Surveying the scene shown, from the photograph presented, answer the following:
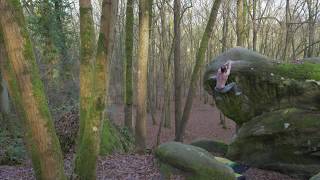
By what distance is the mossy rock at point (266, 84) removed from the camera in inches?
349

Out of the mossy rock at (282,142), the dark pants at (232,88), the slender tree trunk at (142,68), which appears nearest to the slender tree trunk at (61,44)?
the slender tree trunk at (142,68)

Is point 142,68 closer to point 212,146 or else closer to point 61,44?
point 212,146

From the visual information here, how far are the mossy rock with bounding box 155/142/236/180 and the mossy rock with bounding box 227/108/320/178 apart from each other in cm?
188

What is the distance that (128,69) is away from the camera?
1303cm

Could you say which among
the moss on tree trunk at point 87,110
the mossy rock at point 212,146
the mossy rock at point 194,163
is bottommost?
the mossy rock at point 212,146

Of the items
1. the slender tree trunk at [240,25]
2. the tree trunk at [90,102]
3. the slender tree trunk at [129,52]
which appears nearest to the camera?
the tree trunk at [90,102]

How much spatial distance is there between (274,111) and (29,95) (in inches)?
220

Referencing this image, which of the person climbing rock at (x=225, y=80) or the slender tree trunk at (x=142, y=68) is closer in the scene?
the person climbing rock at (x=225, y=80)

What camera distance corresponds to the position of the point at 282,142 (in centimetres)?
852

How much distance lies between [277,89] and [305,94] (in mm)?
621

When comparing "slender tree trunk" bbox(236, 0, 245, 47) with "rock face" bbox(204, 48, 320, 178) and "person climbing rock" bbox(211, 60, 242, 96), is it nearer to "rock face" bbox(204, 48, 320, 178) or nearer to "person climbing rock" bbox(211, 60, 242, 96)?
"rock face" bbox(204, 48, 320, 178)

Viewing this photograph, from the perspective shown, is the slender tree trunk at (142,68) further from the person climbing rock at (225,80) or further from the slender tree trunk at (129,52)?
the person climbing rock at (225,80)

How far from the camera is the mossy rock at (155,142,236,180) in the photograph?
6926 millimetres

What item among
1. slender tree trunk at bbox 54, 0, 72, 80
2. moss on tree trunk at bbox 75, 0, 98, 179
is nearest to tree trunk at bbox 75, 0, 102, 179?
moss on tree trunk at bbox 75, 0, 98, 179
